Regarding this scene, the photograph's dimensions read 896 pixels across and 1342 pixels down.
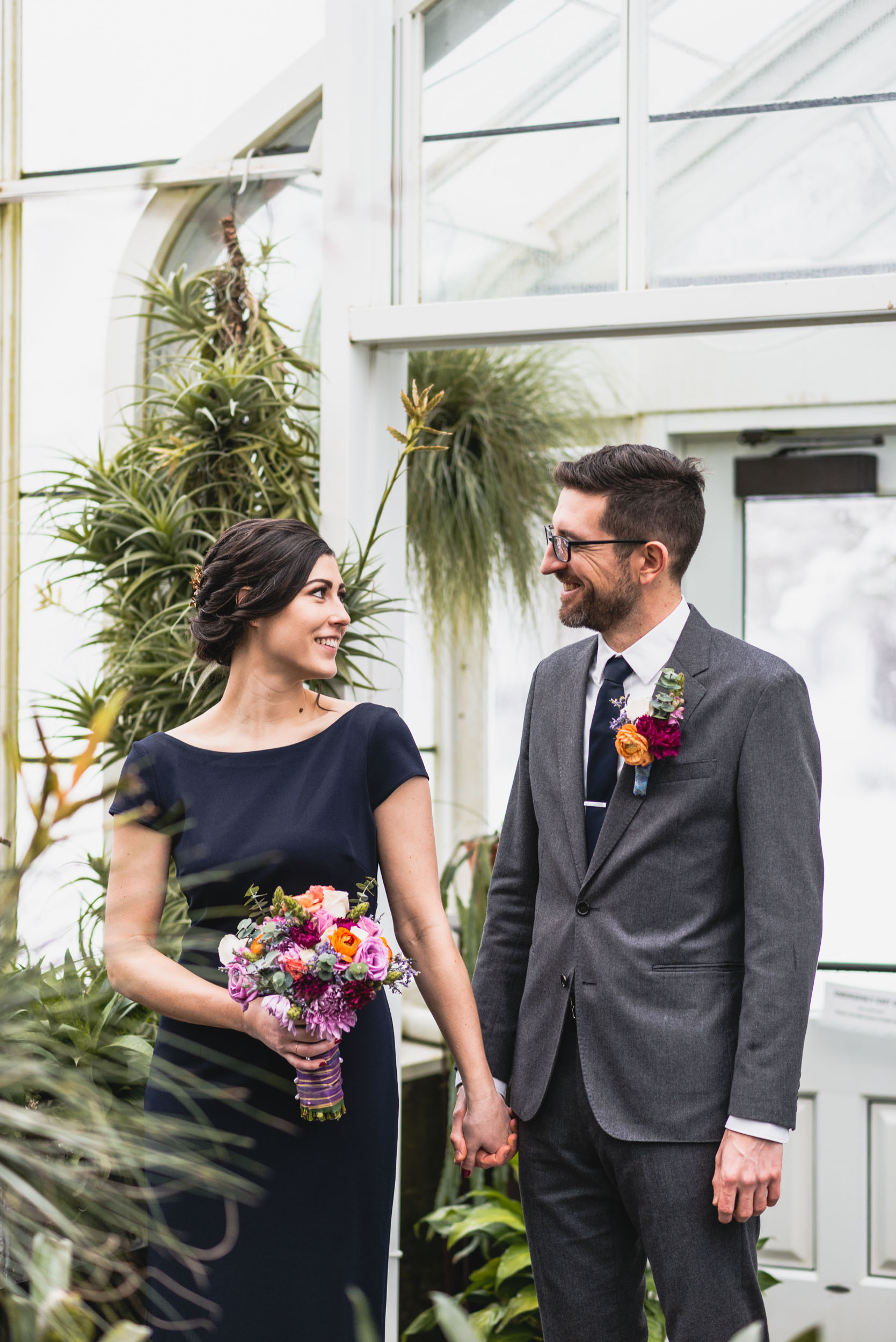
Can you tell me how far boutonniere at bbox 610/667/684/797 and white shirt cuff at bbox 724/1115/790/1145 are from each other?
445mm

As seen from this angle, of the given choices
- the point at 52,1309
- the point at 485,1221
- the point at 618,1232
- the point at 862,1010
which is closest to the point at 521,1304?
the point at 485,1221

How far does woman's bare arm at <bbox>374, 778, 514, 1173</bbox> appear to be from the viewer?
1.91 meters

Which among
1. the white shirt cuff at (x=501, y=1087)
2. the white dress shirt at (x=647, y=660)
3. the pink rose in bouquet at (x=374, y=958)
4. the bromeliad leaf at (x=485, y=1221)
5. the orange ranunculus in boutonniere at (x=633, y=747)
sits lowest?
the bromeliad leaf at (x=485, y=1221)

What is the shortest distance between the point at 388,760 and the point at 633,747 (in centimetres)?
38

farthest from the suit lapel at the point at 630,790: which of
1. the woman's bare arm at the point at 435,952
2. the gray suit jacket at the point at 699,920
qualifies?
the woman's bare arm at the point at 435,952

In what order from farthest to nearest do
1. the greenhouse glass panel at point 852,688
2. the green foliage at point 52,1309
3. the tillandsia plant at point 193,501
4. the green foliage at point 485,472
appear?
1. the greenhouse glass panel at point 852,688
2. the green foliage at point 485,472
3. the tillandsia plant at point 193,501
4. the green foliage at point 52,1309

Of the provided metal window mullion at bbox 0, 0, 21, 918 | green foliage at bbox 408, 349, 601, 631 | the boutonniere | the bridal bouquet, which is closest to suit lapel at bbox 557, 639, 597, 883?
the boutonniere

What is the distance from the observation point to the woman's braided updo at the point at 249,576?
1925mm

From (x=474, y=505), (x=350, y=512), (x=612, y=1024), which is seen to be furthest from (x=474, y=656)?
Answer: (x=612, y=1024)

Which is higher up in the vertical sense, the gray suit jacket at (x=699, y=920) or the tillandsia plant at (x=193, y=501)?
the tillandsia plant at (x=193, y=501)

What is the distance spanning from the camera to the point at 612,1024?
1820 mm

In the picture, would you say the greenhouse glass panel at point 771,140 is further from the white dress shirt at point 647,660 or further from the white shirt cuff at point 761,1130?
the white shirt cuff at point 761,1130

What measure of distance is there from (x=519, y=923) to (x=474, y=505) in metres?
1.50

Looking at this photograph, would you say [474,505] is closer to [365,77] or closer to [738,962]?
[365,77]
